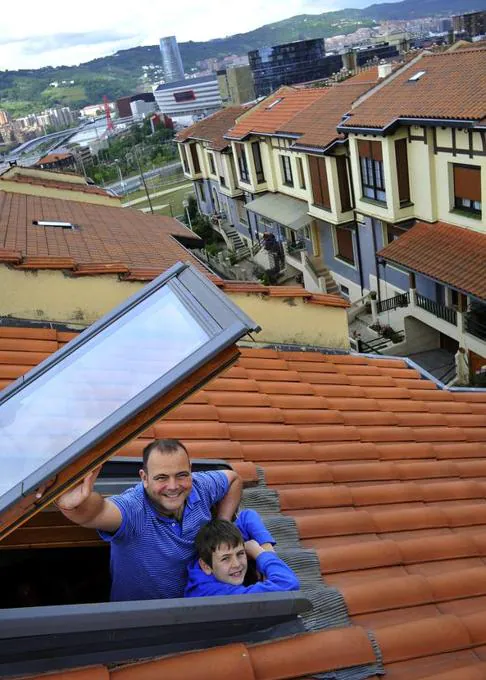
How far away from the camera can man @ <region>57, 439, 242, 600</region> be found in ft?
9.12

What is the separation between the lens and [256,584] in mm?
2738

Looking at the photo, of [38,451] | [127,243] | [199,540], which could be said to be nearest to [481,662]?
[199,540]

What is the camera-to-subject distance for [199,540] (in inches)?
110

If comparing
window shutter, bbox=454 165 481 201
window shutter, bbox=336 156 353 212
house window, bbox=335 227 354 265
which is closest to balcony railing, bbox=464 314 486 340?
window shutter, bbox=454 165 481 201

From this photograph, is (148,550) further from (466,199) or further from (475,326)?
(466,199)

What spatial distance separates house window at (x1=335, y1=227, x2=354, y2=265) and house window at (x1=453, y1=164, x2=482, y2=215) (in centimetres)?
681

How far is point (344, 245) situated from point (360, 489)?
2108 cm

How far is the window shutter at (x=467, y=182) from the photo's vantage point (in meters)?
16.3

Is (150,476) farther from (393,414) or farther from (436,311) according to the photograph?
(436,311)

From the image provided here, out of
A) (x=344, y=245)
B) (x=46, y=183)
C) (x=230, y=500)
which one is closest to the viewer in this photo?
(x=230, y=500)

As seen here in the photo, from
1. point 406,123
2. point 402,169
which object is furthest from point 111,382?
point 402,169

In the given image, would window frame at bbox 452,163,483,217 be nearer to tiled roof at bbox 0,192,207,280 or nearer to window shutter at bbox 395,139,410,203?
window shutter at bbox 395,139,410,203

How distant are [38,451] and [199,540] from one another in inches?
38.6

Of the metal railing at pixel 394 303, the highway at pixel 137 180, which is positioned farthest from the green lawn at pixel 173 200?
the metal railing at pixel 394 303
